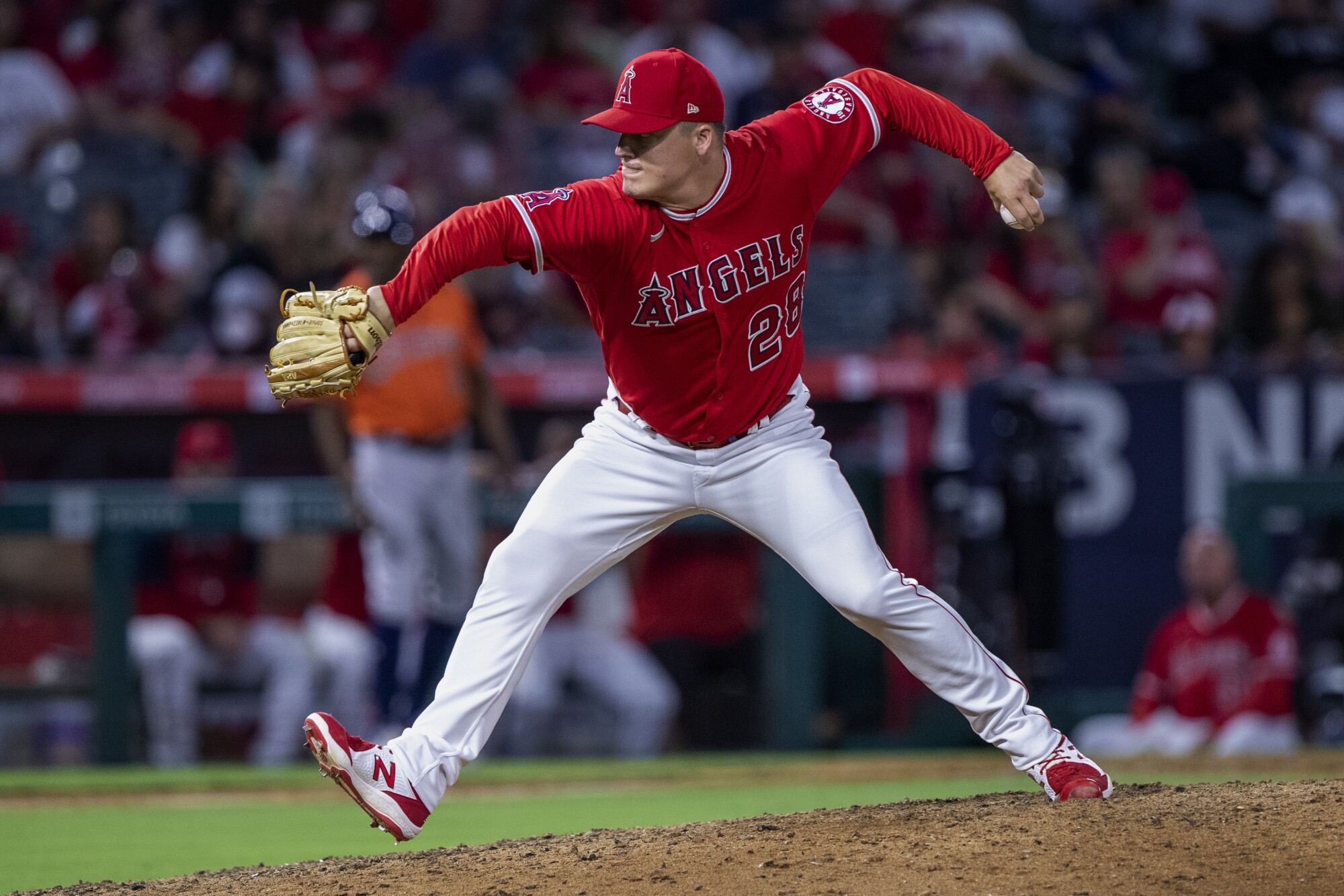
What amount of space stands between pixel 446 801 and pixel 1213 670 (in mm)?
3328

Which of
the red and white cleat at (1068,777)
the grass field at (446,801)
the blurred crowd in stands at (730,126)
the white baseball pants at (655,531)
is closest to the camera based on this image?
the white baseball pants at (655,531)

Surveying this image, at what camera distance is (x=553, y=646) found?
23.3 ft

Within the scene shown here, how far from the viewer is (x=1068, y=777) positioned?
3.78m

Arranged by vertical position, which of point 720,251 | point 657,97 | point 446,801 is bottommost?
point 446,801

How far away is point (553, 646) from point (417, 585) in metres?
0.88

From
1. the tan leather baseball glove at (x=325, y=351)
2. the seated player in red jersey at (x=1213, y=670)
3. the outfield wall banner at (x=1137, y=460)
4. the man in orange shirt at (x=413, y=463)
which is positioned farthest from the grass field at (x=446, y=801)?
the tan leather baseball glove at (x=325, y=351)

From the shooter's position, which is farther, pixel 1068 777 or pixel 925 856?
pixel 1068 777

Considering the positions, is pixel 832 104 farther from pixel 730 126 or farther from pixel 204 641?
pixel 730 126

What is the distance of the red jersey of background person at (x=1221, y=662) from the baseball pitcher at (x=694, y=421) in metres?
3.23

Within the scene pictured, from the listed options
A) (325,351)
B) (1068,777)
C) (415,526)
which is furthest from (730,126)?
(325,351)

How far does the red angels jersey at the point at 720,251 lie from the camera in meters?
3.46

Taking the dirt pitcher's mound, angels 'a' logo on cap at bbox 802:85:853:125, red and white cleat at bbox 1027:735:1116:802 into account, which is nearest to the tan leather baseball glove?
the dirt pitcher's mound

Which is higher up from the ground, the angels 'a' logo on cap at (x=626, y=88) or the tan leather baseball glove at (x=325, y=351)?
the angels 'a' logo on cap at (x=626, y=88)

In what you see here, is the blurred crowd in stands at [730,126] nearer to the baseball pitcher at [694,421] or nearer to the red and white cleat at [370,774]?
the baseball pitcher at [694,421]
